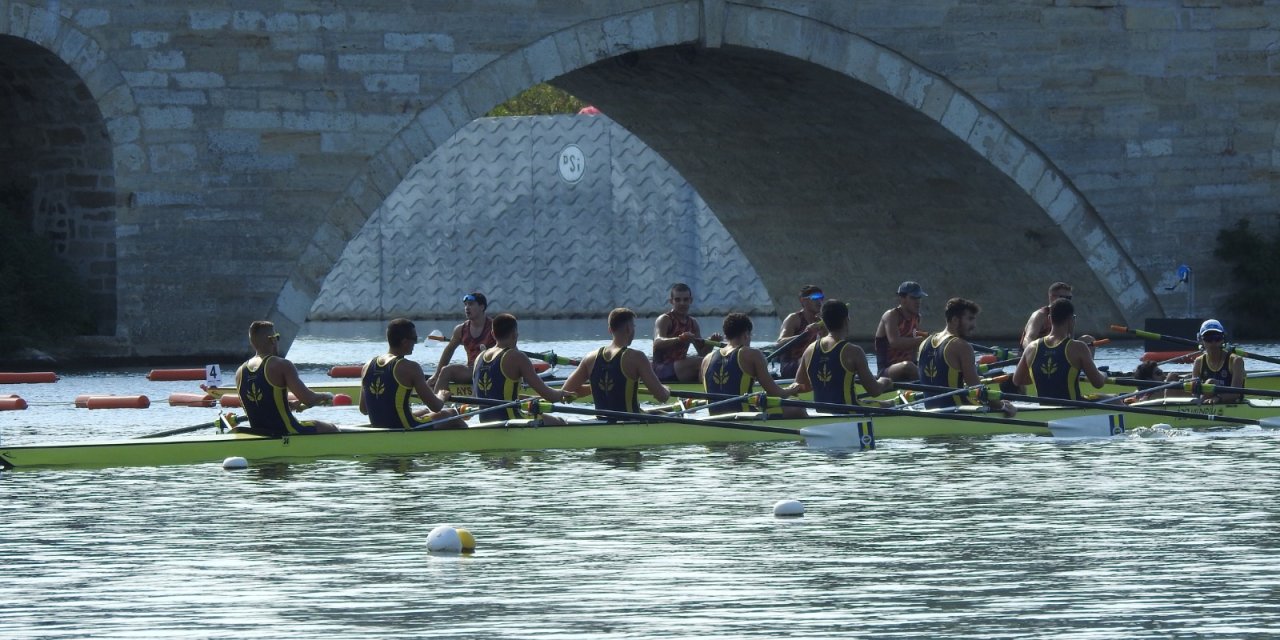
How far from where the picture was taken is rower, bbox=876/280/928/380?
1836 centimetres

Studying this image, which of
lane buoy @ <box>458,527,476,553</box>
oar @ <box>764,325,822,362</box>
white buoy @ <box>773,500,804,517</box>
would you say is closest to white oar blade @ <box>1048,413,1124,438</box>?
oar @ <box>764,325,822,362</box>

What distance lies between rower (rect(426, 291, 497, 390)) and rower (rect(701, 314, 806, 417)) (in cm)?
241

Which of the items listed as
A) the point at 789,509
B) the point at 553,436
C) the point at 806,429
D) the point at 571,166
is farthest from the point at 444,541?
the point at 571,166

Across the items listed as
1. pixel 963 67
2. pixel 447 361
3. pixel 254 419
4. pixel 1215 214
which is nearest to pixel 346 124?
pixel 447 361

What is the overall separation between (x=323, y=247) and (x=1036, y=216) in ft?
30.7

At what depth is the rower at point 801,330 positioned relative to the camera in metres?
19.3

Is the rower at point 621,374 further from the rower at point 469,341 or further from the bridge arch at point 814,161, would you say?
the bridge arch at point 814,161

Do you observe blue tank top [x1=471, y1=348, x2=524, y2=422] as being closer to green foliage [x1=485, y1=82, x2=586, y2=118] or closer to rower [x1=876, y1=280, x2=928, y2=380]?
rower [x1=876, y1=280, x2=928, y2=380]

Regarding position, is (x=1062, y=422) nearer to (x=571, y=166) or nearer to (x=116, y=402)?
(x=116, y=402)

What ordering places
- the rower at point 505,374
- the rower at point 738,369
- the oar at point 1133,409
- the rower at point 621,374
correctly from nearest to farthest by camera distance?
the rower at point 505,374
the rower at point 621,374
the oar at point 1133,409
the rower at point 738,369

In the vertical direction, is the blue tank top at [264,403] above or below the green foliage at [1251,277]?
below

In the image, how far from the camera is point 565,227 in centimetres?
3991

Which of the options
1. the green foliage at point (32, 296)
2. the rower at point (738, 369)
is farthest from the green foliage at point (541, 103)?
the rower at point (738, 369)

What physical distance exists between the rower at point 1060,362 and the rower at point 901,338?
91.2 inches
